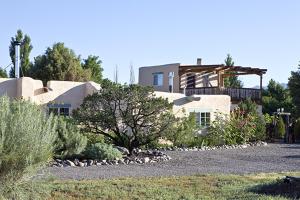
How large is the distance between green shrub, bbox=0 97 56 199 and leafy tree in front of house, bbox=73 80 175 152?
958cm

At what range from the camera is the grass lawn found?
410 inches

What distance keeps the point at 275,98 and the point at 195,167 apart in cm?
3439

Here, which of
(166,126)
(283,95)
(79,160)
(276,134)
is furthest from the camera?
(283,95)

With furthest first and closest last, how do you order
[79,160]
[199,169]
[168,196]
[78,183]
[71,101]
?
[71,101] → [79,160] → [199,169] → [78,183] → [168,196]

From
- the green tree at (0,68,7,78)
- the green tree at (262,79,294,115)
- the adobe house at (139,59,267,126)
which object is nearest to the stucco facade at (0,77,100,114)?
the adobe house at (139,59,267,126)

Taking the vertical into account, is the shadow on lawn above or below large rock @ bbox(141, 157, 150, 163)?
below

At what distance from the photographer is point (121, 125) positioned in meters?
19.0

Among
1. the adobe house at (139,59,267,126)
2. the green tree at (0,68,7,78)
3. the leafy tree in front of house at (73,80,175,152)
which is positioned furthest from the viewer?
the green tree at (0,68,7,78)

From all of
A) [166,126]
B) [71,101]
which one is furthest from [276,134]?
[166,126]

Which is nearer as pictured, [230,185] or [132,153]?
[230,185]

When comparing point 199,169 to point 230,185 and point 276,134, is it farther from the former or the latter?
point 276,134

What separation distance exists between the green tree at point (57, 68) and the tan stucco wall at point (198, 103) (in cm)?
1695

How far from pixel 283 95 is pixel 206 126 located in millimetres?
22826

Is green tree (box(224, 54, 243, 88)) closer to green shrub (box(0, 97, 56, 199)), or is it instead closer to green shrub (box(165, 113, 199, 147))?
green shrub (box(165, 113, 199, 147))
